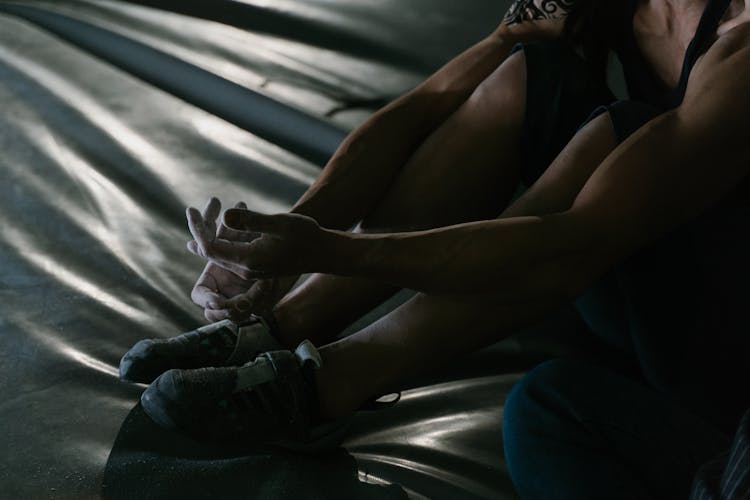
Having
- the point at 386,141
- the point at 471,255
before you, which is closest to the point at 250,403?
the point at 471,255

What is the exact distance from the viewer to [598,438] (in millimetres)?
716

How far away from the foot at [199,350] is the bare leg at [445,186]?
0.06m

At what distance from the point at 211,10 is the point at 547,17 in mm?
797

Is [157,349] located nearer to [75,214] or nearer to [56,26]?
[75,214]

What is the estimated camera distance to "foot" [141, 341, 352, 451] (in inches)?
33.1

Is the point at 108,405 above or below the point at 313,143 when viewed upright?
below

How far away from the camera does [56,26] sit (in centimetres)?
172

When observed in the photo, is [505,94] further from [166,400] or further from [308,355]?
[166,400]

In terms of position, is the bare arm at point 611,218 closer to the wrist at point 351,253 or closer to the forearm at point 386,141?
the wrist at point 351,253

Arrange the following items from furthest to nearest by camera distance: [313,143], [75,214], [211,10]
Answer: [211,10], [313,143], [75,214]

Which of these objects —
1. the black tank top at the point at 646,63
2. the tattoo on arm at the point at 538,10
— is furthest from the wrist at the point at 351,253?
the tattoo on arm at the point at 538,10

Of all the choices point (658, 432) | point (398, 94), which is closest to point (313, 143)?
point (398, 94)

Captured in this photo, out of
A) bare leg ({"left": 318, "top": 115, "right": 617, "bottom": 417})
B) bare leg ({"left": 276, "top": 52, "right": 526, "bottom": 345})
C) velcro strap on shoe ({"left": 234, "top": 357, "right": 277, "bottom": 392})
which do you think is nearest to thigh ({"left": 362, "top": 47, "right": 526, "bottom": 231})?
bare leg ({"left": 276, "top": 52, "right": 526, "bottom": 345})

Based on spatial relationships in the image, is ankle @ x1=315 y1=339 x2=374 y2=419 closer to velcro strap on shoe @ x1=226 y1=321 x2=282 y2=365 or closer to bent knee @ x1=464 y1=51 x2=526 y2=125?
velcro strap on shoe @ x1=226 y1=321 x2=282 y2=365
